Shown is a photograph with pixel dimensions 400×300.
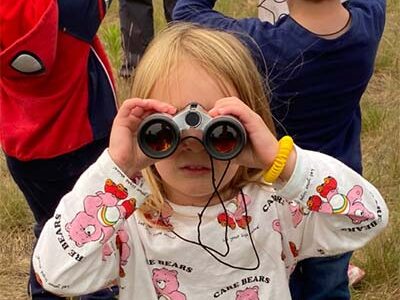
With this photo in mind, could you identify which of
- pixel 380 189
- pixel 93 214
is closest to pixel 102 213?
pixel 93 214

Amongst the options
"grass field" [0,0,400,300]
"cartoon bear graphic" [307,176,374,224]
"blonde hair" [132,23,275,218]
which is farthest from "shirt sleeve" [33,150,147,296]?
"grass field" [0,0,400,300]

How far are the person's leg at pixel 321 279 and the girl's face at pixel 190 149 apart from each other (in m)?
0.75

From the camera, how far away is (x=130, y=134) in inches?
82.0

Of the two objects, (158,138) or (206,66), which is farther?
(206,66)

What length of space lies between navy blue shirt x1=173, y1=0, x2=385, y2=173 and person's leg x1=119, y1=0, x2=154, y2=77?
318 centimetres

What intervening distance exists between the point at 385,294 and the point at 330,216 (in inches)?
61.2

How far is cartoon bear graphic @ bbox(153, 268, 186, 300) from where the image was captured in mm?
2232

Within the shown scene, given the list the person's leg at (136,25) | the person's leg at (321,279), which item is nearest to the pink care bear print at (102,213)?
the person's leg at (321,279)

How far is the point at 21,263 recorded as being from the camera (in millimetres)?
4008

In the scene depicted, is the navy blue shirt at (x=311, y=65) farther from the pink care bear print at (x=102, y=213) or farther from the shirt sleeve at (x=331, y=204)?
the pink care bear print at (x=102, y=213)

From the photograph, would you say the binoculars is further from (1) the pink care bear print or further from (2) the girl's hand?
(1) the pink care bear print

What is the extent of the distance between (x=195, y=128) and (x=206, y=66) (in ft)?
0.75

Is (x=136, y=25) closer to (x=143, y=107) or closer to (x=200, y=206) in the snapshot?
(x=200, y=206)

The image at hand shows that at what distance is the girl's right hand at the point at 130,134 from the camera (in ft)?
6.62
